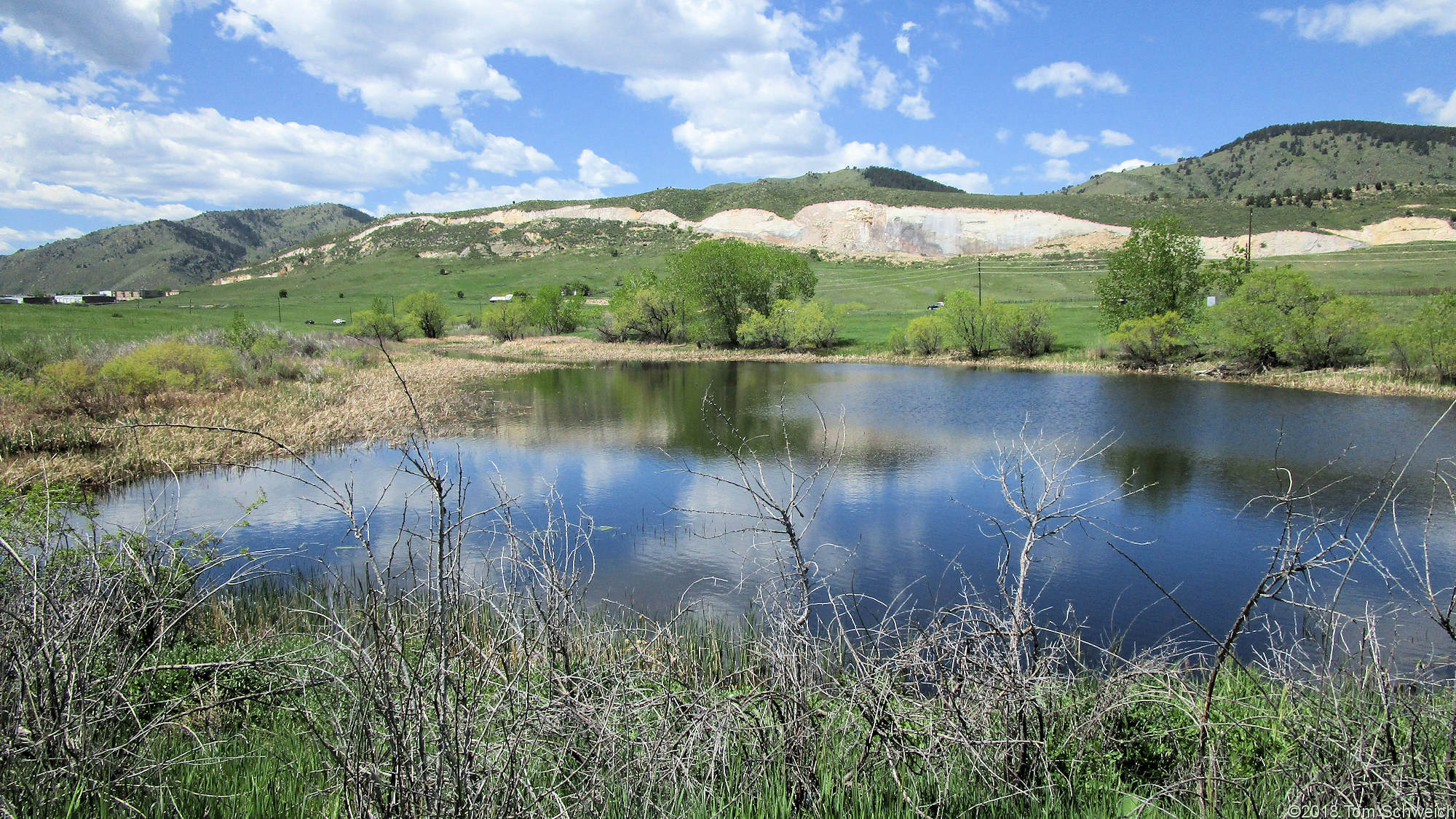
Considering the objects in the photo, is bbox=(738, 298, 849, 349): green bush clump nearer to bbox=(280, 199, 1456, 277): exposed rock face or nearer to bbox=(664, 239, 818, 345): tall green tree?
bbox=(664, 239, 818, 345): tall green tree

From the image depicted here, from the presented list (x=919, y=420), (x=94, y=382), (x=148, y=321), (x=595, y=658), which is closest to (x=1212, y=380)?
(x=919, y=420)

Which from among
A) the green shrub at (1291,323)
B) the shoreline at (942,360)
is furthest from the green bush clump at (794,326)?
the green shrub at (1291,323)

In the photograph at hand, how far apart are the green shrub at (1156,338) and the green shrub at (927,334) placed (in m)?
9.54

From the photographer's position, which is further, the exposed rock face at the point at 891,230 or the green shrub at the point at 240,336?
the exposed rock face at the point at 891,230

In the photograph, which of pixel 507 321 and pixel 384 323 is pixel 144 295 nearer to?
pixel 384 323

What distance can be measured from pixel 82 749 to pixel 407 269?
101m

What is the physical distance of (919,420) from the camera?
21.9 metres

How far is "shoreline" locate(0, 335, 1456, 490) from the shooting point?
14.2 metres

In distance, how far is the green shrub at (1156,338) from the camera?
33.1 meters

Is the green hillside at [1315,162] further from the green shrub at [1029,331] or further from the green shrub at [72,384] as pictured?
the green shrub at [72,384]

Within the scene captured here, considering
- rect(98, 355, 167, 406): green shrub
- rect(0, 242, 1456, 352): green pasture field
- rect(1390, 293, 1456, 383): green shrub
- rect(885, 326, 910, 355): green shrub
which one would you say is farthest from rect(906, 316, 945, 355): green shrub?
rect(98, 355, 167, 406): green shrub

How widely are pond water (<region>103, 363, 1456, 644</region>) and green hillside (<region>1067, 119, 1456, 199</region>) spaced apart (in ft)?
309

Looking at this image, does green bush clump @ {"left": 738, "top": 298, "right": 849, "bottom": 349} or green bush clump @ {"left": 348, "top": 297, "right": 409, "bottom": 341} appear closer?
green bush clump @ {"left": 738, "top": 298, "right": 849, "bottom": 349}

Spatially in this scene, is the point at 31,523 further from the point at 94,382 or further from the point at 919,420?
the point at 919,420
